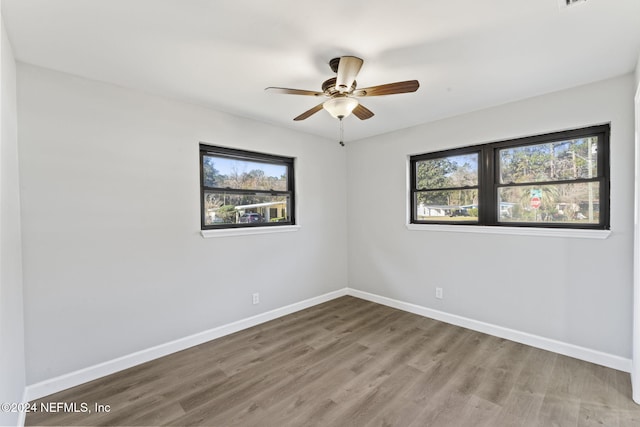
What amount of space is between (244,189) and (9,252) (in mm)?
2041

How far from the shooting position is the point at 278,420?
6.23ft

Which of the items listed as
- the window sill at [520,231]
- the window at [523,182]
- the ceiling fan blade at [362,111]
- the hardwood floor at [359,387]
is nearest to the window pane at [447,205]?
the window at [523,182]

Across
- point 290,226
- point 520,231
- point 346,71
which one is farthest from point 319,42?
point 520,231

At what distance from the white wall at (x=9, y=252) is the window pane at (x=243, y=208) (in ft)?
4.79

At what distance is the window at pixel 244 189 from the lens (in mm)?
3145

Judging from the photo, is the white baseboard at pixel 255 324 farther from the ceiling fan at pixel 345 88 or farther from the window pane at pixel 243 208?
the ceiling fan at pixel 345 88

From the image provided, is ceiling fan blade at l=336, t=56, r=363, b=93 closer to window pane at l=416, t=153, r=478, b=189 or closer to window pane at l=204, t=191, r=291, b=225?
window pane at l=204, t=191, r=291, b=225

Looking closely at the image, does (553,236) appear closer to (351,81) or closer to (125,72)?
(351,81)

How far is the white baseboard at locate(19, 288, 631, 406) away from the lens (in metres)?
2.20

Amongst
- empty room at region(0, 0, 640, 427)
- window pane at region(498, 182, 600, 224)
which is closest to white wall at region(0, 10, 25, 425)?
empty room at region(0, 0, 640, 427)

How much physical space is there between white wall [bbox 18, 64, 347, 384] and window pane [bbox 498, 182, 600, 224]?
2.80m

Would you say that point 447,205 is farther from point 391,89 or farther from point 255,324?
point 255,324

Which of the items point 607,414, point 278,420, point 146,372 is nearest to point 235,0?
point 278,420

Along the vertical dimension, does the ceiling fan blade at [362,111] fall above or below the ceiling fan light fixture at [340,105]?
above
